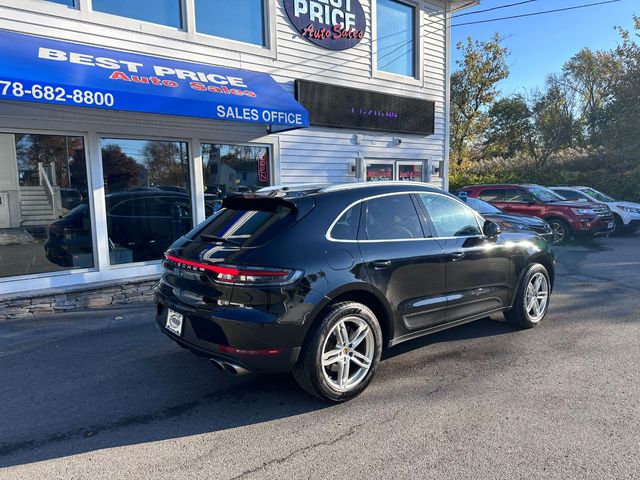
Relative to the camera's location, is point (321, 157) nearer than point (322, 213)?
No

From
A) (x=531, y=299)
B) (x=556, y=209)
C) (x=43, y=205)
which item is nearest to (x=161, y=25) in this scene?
(x=43, y=205)

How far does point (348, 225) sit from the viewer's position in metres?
3.69

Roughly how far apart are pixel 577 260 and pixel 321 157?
5979 mm

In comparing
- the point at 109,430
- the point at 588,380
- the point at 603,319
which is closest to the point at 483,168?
the point at 603,319

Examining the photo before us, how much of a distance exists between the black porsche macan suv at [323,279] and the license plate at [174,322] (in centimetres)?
2

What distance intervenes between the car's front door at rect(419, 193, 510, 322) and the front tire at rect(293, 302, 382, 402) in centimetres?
102

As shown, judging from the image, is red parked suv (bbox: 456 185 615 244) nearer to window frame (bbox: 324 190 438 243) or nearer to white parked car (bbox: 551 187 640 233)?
white parked car (bbox: 551 187 640 233)

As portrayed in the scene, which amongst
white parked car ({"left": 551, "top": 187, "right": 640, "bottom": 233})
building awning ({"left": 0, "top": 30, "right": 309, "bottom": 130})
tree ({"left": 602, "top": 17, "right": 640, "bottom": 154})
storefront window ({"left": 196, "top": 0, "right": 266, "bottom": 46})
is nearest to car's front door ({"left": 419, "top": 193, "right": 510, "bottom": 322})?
building awning ({"left": 0, "top": 30, "right": 309, "bottom": 130})

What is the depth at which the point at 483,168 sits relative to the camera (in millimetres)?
30000

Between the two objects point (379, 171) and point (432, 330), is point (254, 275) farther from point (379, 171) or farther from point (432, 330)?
point (379, 171)

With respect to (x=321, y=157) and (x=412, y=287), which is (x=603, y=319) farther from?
(x=321, y=157)

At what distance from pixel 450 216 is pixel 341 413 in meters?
2.22

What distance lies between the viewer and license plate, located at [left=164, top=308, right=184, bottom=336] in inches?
138

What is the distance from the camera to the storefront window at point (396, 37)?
404 inches
